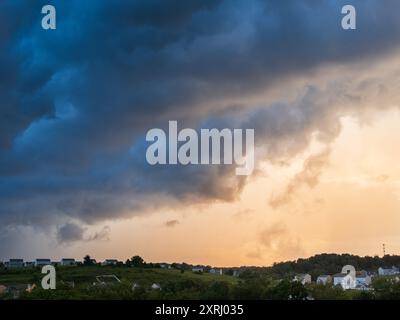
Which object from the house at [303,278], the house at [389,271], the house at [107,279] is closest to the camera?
the house at [303,278]

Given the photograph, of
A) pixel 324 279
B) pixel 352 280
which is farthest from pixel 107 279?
pixel 352 280

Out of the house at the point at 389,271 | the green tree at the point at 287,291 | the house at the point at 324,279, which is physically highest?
the house at the point at 389,271

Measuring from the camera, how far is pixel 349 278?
65.0m

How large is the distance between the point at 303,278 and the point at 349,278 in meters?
9.88

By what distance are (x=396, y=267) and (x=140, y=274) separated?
91.3 ft

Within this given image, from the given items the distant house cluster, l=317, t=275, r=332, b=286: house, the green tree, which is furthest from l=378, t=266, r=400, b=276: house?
the green tree

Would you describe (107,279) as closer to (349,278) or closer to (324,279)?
(324,279)

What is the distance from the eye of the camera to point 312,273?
199 feet

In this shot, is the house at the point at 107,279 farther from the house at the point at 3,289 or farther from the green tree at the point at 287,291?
the green tree at the point at 287,291

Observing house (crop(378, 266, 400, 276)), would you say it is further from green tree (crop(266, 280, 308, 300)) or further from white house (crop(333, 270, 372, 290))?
green tree (crop(266, 280, 308, 300))

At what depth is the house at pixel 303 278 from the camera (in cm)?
5636

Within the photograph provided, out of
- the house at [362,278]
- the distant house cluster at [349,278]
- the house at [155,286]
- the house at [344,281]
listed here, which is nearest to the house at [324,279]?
the distant house cluster at [349,278]
